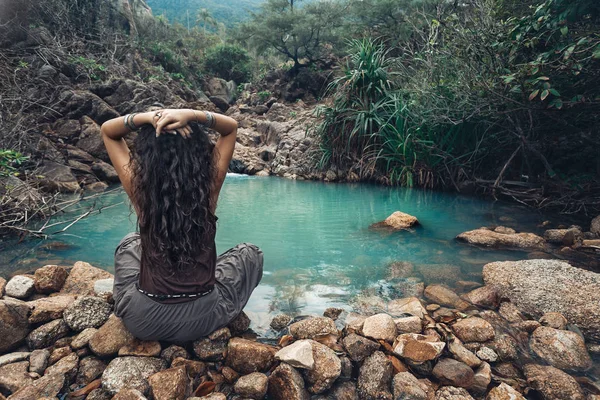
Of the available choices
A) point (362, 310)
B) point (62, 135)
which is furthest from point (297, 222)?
point (62, 135)

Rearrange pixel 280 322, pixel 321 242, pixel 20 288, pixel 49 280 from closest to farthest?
pixel 280 322 < pixel 20 288 < pixel 49 280 < pixel 321 242

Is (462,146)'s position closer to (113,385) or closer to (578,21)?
(578,21)

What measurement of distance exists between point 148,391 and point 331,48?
1810 cm

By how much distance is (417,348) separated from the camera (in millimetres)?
1522

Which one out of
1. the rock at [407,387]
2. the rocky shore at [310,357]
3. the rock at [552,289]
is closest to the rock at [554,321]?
the rocky shore at [310,357]

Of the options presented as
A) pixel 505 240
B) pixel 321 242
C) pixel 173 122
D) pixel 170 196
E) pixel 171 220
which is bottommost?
pixel 321 242

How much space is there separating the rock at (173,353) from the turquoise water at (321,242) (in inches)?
21.0

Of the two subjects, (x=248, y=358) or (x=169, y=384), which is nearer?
(x=169, y=384)

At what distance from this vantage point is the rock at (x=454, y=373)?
1412 mm

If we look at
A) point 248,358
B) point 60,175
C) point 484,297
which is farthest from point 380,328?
point 60,175

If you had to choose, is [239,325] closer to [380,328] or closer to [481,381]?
[380,328]

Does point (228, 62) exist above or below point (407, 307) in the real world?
above

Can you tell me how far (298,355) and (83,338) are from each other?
3.32 feet

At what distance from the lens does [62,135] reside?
750 cm
